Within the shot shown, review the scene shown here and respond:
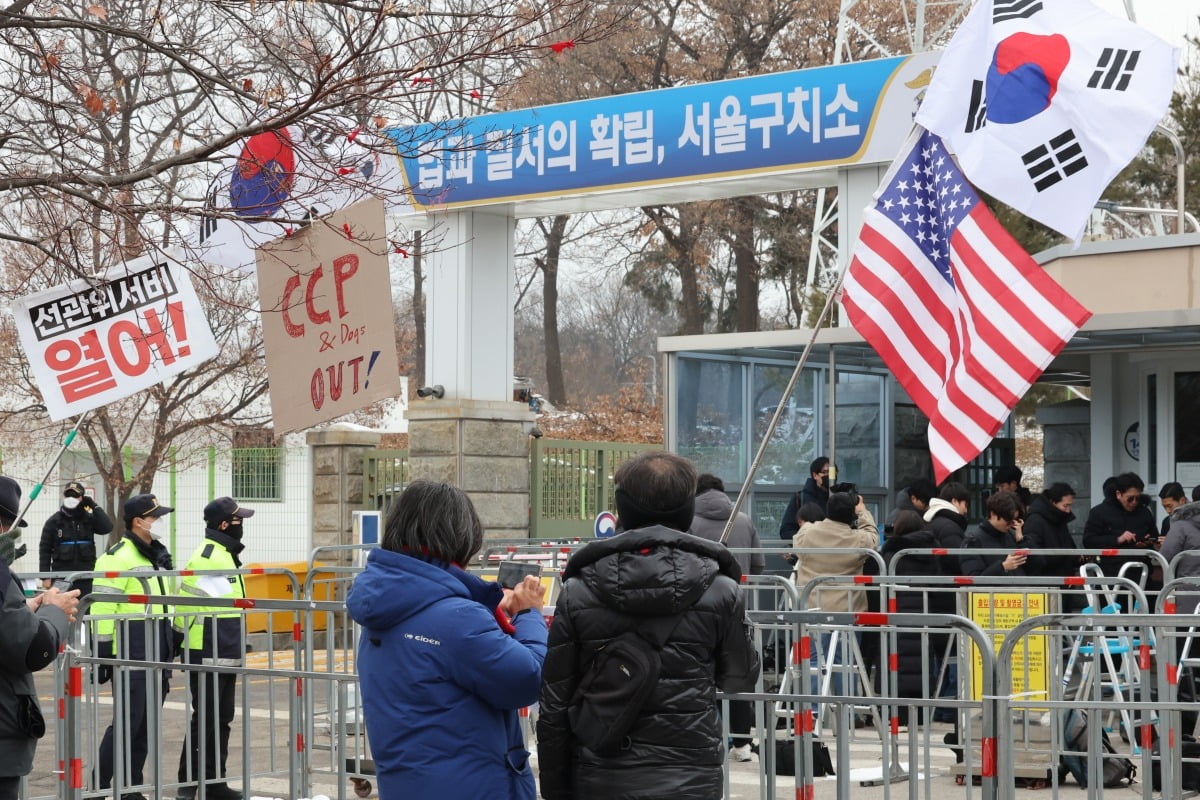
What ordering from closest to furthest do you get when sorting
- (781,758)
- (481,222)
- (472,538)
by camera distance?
(472,538)
(781,758)
(481,222)

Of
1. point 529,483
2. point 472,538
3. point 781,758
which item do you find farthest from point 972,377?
point 529,483

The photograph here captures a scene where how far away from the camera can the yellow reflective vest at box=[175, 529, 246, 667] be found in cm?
980

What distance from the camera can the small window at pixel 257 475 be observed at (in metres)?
29.6

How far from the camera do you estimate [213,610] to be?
30.8ft

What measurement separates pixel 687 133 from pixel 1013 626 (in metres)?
6.55

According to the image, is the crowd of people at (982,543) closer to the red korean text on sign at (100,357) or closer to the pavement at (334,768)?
the pavement at (334,768)

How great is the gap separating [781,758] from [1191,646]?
9.45ft

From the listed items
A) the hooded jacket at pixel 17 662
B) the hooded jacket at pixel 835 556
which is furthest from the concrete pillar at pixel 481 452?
the hooded jacket at pixel 17 662

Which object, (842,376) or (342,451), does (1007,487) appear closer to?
(842,376)

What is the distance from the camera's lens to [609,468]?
72.8 feet

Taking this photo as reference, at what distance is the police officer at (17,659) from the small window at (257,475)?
76.8 feet

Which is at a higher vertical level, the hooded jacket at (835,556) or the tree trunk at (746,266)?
the tree trunk at (746,266)

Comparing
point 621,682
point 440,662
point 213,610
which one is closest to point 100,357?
point 213,610

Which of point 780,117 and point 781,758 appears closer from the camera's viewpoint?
point 781,758
